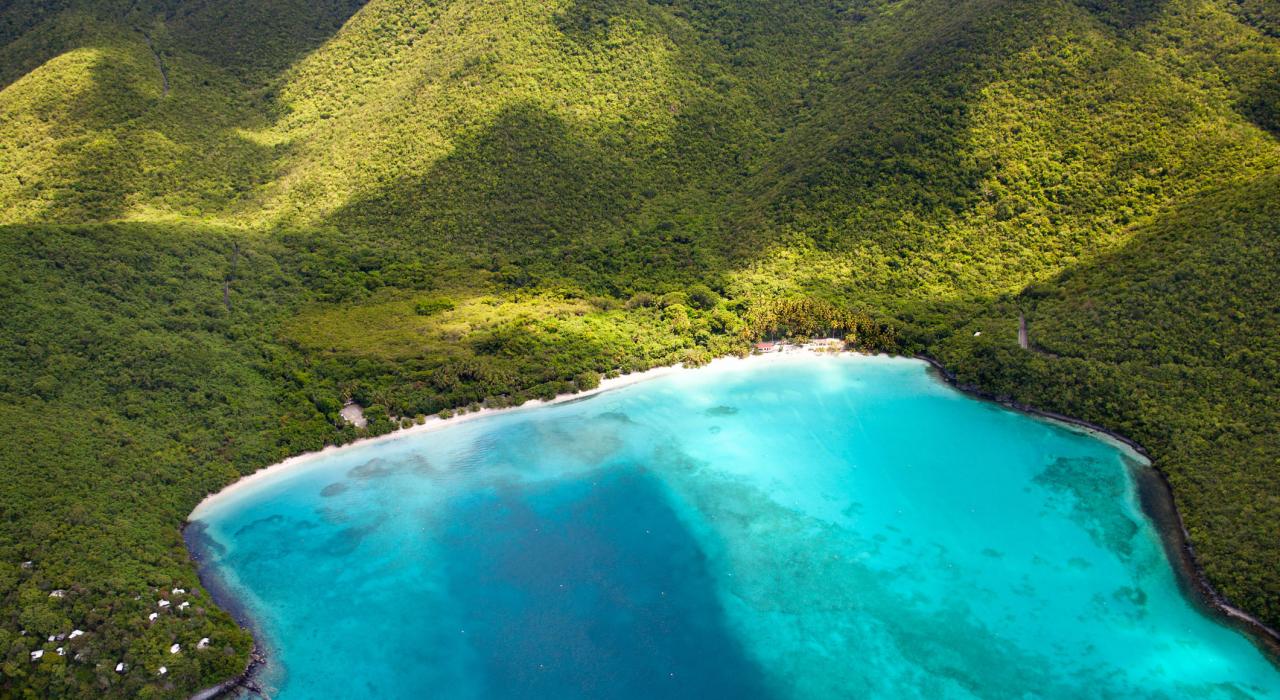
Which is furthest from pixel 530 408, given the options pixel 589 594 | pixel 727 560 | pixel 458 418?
pixel 727 560

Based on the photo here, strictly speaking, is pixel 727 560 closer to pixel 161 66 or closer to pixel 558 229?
pixel 558 229

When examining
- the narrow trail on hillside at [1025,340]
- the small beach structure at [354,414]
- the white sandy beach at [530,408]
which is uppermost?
the narrow trail on hillside at [1025,340]

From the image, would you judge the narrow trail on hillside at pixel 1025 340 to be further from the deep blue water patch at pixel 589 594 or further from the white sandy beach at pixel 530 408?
the deep blue water patch at pixel 589 594

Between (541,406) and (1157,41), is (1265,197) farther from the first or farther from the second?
(541,406)

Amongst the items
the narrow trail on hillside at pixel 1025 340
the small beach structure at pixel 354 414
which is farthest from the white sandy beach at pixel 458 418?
the narrow trail on hillside at pixel 1025 340

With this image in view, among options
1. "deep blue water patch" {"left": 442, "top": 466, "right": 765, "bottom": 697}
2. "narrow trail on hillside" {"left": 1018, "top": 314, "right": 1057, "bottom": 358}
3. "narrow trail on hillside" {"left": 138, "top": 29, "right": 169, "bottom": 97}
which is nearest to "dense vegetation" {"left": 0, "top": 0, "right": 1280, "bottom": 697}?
"narrow trail on hillside" {"left": 138, "top": 29, "right": 169, "bottom": 97}
